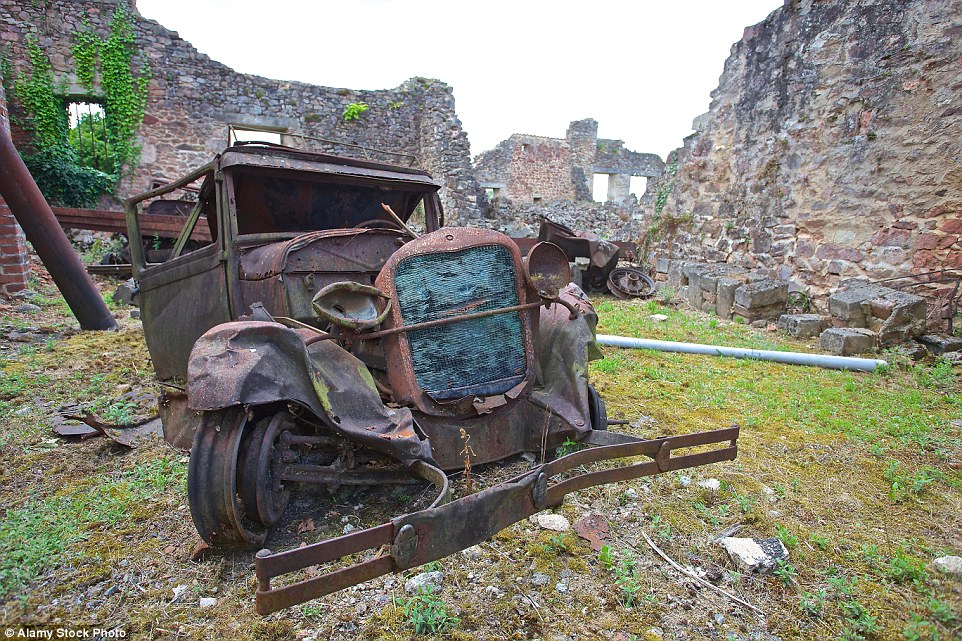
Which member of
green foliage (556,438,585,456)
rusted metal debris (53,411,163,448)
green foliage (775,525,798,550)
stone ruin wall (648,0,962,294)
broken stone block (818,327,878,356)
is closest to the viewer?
green foliage (775,525,798,550)

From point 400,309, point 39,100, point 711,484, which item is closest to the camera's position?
point 400,309

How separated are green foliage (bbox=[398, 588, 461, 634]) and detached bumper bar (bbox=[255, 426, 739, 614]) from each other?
0.90ft

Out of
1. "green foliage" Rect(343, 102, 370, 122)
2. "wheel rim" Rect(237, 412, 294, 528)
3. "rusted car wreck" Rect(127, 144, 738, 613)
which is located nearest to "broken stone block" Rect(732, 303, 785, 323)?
"rusted car wreck" Rect(127, 144, 738, 613)

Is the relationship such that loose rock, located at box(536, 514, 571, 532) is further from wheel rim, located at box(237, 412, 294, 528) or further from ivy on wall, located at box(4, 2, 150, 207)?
ivy on wall, located at box(4, 2, 150, 207)

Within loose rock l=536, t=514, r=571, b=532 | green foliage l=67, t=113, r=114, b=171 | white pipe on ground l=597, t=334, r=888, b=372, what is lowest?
loose rock l=536, t=514, r=571, b=532

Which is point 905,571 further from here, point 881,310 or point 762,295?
point 762,295

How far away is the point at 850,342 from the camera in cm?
540

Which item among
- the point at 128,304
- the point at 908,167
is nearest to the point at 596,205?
the point at 908,167

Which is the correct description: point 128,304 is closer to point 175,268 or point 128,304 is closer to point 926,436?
point 175,268

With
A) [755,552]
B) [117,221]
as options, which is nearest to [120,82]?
[117,221]

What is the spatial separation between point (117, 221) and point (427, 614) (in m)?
9.87

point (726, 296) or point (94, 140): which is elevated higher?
point (94, 140)

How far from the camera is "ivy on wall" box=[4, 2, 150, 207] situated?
37.5 ft

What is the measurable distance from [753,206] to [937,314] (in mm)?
2952
